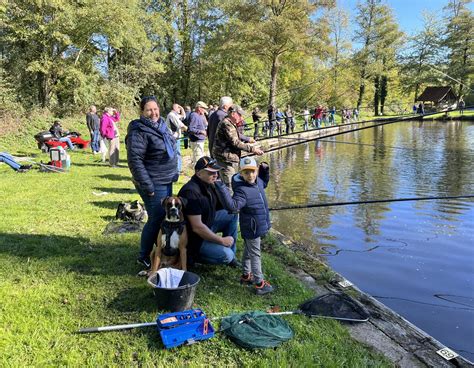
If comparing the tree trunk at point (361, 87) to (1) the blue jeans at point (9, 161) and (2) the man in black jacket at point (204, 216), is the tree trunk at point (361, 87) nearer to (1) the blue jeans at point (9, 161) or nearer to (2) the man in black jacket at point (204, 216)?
(1) the blue jeans at point (9, 161)

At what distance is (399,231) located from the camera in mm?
7590

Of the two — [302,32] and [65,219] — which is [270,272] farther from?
[302,32]

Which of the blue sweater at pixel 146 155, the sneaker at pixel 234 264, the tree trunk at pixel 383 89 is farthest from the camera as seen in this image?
the tree trunk at pixel 383 89

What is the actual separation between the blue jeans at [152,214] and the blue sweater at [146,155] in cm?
10

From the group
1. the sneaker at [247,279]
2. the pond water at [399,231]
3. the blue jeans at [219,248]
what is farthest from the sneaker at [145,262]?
the pond water at [399,231]

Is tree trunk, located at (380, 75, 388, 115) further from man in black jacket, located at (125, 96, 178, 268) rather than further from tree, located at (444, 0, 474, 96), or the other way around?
man in black jacket, located at (125, 96, 178, 268)

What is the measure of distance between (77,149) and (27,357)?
46.7 feet

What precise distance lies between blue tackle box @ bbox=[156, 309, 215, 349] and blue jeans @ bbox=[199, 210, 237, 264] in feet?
3.74

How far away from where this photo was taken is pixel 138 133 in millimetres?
4113

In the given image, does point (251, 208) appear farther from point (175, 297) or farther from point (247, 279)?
point (175, 297)

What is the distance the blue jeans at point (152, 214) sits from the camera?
4293 millimetres

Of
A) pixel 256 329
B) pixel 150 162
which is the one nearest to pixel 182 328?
pixel 256 329

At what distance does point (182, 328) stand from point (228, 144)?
3184 millimetres

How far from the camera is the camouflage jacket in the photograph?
226 inches
